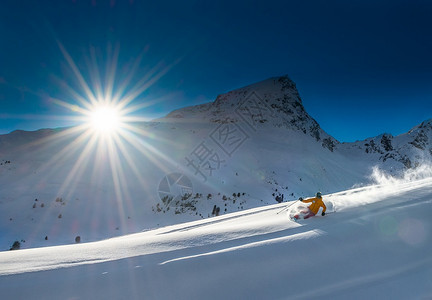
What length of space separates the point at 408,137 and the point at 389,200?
2921 inches

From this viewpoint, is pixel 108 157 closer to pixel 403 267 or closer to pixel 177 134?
pixel 177 134

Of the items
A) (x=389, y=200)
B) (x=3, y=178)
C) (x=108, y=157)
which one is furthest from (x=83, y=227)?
(x=389, y=200)

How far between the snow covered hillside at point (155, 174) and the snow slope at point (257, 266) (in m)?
7.44

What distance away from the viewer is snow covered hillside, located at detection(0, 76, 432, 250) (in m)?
10.6

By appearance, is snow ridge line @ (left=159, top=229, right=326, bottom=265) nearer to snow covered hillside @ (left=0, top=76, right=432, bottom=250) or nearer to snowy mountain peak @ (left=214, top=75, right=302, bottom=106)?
snow covered hillside @ (left=0, top=76, right=432, bottom=250)

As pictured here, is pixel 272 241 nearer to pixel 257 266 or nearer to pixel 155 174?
pixel 257 266

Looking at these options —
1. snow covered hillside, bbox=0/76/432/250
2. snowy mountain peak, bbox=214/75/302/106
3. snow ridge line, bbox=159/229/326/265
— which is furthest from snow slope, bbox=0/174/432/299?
snowy mountain peak, bbox=214/75/302/106

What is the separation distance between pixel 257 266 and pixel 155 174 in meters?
15.1

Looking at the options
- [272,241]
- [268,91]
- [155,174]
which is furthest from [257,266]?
[268,91]

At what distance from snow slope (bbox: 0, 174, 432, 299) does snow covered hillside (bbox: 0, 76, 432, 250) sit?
744cm

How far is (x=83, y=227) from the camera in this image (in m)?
10.2

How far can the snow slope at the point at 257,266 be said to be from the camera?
2.07 meters

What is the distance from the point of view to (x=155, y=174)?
54.4 ft

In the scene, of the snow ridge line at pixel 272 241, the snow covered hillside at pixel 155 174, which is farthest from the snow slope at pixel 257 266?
the snow covered hillside at pixel 155 174
